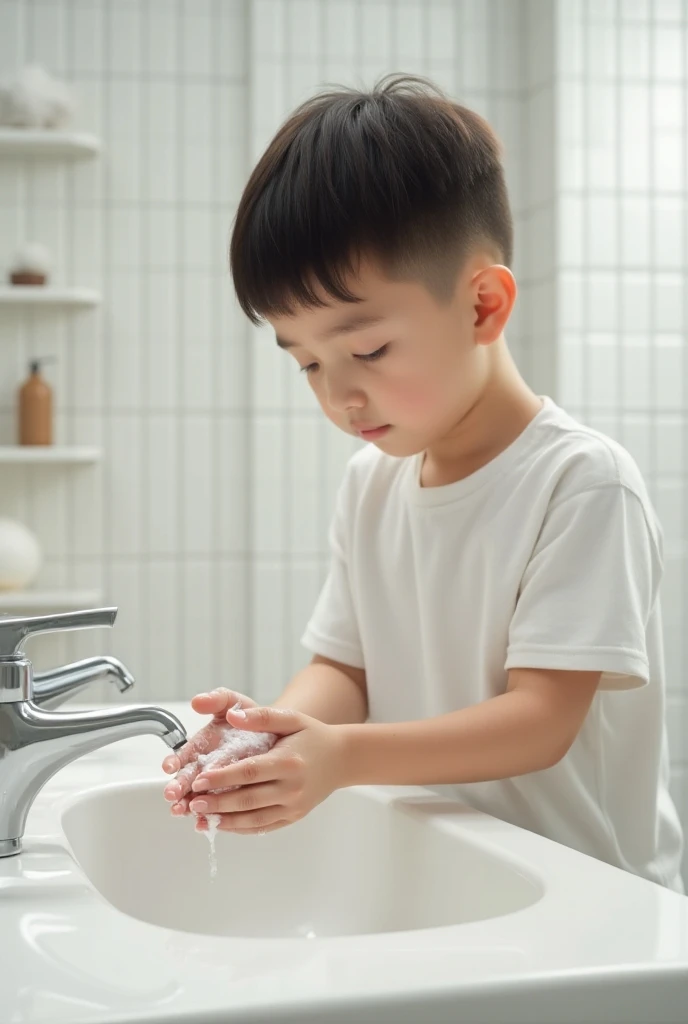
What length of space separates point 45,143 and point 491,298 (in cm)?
198

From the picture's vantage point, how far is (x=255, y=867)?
897 millimetres

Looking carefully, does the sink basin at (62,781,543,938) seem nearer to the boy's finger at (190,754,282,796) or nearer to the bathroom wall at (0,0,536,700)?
the boy's finger at (190,754,282,796)

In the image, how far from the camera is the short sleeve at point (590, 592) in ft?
2.60

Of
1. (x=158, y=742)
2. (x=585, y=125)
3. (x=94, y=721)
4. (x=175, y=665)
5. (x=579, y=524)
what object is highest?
(x=585, y=125)

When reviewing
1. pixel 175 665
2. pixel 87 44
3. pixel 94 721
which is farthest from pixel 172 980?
pixel 87 44

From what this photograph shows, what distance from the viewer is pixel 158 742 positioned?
108 cm

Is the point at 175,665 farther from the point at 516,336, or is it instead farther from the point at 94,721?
the point at 94,721

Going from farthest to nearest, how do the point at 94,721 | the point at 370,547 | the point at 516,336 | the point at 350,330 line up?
the point at 516,336 < the point at 370,547 < the point at 350,330 < the point at 94,721

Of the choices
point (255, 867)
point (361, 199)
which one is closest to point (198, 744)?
point (255, 867)

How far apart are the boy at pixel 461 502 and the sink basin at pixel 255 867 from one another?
79 millimetres

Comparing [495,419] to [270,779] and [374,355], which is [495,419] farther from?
[270,779]

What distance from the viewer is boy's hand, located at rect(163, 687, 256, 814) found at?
24.7 inches

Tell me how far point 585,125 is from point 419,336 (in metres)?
1.91

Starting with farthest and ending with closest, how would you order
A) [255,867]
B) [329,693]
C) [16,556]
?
[16,556], [329,693], [255,867]
